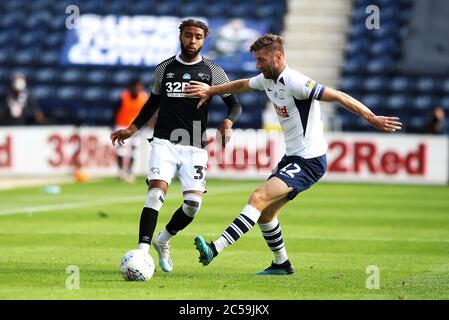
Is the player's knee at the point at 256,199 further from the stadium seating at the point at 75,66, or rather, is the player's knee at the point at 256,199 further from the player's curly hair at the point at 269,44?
the stadium seating at the point at 75,66

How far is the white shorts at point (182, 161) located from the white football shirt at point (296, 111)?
2.86 ft

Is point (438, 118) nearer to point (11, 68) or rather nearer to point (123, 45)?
point (123, 45)

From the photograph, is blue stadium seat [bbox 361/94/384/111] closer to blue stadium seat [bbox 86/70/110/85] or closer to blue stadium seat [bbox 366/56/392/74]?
blue stadium seat [bbox 366/56/392/74]

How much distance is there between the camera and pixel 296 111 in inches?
391

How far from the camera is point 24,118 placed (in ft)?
95.7

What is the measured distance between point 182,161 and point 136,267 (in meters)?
1.40

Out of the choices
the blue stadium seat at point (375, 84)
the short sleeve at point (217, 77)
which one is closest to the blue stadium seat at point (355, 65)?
the blue stadium seat at point (375, 84)

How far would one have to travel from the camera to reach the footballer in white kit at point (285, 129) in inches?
376

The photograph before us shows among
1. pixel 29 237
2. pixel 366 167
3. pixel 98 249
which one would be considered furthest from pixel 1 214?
pixel 366 167

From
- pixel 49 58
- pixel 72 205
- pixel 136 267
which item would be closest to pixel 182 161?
pixel 136 267

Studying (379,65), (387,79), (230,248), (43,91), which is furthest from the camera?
(43,91)

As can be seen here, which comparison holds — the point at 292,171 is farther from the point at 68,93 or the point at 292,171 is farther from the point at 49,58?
the point at 49,58

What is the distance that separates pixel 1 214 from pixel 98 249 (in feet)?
15.4

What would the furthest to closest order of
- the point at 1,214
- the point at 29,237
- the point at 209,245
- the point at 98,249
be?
the point at 1,214
the point at 29,237
the point at 98,249
the point at 209,245
